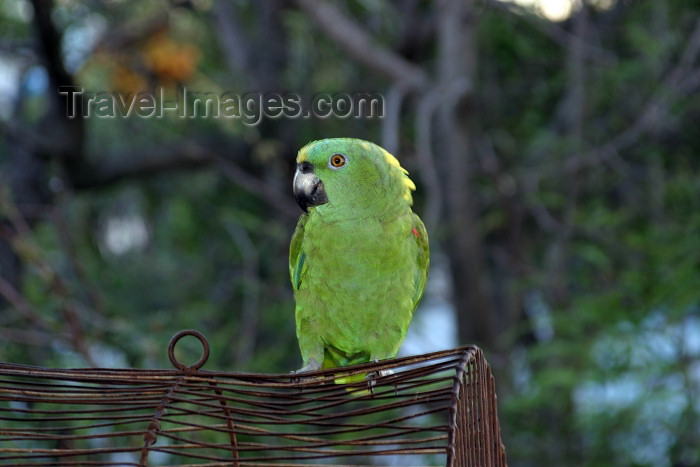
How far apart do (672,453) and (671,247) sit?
3.24ft

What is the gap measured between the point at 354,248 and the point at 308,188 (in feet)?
0.54

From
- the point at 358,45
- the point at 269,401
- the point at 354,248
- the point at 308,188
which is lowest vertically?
the point at 269,401

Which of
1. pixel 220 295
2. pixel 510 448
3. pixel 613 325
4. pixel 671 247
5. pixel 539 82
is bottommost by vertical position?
pixel 510 448

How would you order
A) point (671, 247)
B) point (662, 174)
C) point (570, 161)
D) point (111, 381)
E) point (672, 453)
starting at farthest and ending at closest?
1. point (662, 174)
2. point (570, 161)
3. point (672, 453)
4. point (671, 247)
5. point (111, 381)

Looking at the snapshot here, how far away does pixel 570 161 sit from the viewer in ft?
11.7

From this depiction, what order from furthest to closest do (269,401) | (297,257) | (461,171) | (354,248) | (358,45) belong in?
(461,171) → (358,45) → (297,257) → (354,248) → (269,401)

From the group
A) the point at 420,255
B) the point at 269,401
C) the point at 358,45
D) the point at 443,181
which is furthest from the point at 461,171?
the point at 269,401

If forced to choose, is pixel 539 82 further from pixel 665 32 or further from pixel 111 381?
pixel 111 381

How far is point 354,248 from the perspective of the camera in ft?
5.09

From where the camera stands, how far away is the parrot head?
61.3 inches

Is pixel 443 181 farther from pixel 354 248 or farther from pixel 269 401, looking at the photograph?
pixel 269 401

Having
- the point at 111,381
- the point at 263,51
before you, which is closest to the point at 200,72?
the point at 263,51

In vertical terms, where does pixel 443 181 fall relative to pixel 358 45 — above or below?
below

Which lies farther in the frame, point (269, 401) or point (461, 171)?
point (461, 171)
